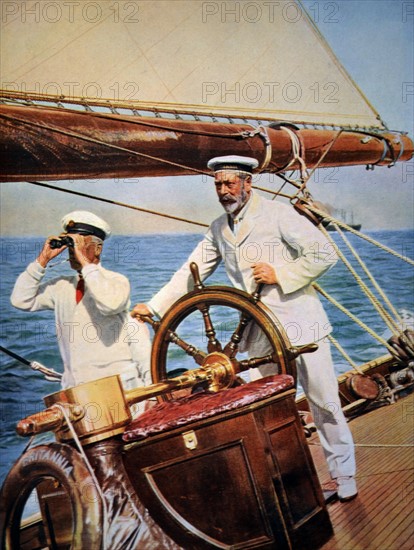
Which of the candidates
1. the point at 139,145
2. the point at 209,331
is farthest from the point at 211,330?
the point at 139,145

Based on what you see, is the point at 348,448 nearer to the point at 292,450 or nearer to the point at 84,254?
the point at 292,450

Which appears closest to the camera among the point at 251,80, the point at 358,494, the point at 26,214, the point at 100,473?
the point at 100,473

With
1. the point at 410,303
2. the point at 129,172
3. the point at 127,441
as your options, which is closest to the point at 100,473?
the point at 127,441

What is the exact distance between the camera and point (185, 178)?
8.16 feet

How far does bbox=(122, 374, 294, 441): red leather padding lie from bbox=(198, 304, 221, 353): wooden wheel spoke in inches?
13.2

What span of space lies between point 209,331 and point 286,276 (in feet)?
1.02

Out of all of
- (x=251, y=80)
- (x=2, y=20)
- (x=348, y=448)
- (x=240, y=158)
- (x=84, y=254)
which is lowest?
(x=348, y=448)

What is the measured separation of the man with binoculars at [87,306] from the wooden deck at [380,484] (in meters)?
0.74

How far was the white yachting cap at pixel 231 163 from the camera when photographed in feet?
7.73

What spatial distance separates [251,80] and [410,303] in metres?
1.05

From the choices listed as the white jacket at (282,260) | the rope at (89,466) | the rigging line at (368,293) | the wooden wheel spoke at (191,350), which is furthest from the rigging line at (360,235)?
the rope at (89,466)

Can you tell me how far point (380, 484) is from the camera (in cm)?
228

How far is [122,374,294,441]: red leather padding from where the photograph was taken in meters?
1.82

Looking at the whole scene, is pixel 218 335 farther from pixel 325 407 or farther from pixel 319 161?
pixel 319 161
